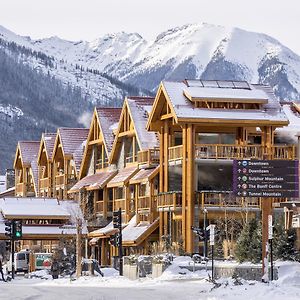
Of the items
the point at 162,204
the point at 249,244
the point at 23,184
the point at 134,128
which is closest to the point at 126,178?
the point at 134,128

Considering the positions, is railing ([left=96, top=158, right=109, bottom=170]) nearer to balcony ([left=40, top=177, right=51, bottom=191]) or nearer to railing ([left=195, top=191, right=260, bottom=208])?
balcony ([left=40, top=177, right=51, bottom=191])

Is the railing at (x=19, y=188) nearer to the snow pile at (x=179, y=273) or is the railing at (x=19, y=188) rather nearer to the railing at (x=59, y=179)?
the railing at (x=59, y=179)

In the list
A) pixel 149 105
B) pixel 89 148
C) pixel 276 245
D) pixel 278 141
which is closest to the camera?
pixel 276 245

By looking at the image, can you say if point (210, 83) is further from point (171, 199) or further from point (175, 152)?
point (171, 199)

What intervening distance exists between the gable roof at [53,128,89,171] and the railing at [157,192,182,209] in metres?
26.9

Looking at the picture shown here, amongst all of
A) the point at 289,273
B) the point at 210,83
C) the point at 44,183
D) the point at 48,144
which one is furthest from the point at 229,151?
the point at 44,183

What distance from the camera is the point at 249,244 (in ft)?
175

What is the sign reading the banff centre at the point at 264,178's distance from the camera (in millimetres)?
46906

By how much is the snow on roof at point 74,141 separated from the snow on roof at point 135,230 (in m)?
20.0

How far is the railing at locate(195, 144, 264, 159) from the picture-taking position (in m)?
71.2

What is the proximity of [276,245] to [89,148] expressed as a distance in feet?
150

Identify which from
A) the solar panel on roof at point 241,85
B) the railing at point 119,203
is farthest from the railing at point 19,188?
the solar panel on roof at point 241,85

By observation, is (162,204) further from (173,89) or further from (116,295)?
(116,295)

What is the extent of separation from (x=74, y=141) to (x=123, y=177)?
780 inches
